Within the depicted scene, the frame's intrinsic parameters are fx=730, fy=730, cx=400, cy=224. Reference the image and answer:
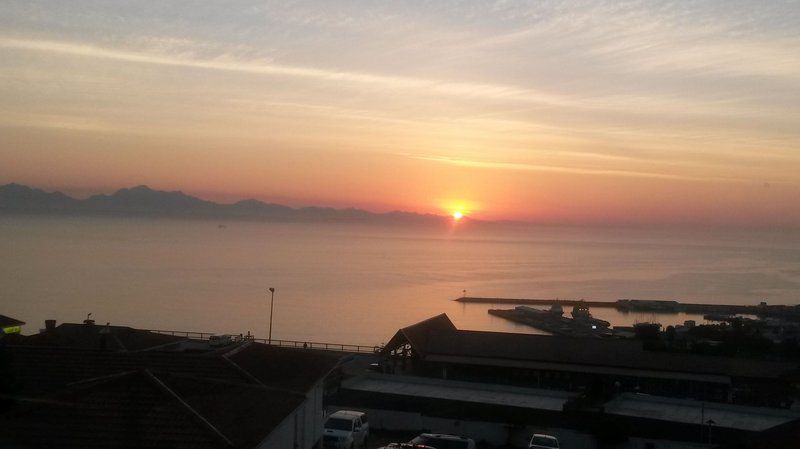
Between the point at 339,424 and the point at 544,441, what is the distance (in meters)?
1.90

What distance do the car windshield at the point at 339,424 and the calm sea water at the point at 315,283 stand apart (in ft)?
54.1

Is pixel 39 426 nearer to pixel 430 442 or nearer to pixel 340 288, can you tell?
pixel 430 442

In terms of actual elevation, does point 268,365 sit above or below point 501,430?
above

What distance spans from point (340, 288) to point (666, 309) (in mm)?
16848

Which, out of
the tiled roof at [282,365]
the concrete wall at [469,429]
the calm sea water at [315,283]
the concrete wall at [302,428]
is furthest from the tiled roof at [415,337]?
the calm sea water at [315,283]

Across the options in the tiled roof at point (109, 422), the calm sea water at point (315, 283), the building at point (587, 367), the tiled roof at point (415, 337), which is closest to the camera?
the tiled roof at point (109, 422)

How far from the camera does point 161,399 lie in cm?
447

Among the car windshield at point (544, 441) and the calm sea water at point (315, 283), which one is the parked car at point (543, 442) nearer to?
the car windshield at point (544, 441)

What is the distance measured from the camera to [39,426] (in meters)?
4.22

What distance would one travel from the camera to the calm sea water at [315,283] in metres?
27.7

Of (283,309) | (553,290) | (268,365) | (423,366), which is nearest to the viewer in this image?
(268,365)

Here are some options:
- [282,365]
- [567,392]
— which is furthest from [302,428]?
[567,392]

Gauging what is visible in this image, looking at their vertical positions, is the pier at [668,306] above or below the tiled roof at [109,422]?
above

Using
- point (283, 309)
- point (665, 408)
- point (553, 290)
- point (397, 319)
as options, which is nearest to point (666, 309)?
point (553, 290)
